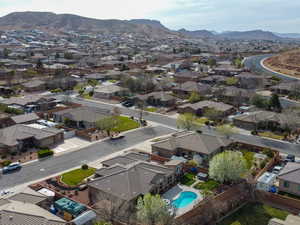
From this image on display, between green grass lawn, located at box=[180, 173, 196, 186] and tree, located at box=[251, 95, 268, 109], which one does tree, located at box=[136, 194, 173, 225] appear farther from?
tree, located at box=[251, 95, 268, 109]

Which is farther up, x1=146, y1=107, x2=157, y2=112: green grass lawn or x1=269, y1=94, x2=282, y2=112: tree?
x1=269, y1=94, x2=282, y2=112: tree

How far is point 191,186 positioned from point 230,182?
4.44 metres

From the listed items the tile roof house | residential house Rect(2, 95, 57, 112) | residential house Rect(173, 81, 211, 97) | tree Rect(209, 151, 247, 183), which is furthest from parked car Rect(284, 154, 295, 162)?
residential house Rect(2, 95, 57, 112)

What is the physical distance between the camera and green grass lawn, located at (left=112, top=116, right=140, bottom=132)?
2035 inches

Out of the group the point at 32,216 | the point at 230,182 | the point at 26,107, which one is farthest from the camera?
the point at 26,107

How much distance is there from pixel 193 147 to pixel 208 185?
7.52 metres

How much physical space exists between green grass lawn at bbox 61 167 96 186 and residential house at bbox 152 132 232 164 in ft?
32.7

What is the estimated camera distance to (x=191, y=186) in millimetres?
32719

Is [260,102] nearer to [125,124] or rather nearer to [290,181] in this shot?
[125,124]

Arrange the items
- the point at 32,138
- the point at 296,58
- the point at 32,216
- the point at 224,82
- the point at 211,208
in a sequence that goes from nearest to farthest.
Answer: the point at 32,216
the point at 211,208
the point at 32,138
the point at 224,82
the point at 296,58

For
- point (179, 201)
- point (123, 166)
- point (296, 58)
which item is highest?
point (296, 58)

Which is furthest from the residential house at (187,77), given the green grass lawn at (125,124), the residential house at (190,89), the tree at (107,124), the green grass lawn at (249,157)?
the green grass lawn at (249,157)

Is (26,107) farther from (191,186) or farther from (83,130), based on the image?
(191,186)

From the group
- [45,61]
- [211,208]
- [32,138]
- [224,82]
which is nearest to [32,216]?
[211,208]
